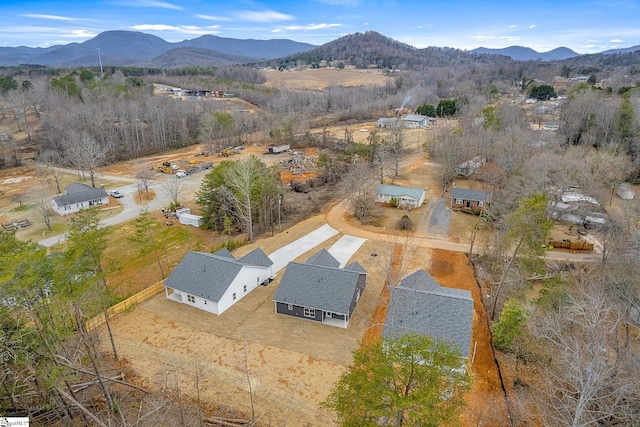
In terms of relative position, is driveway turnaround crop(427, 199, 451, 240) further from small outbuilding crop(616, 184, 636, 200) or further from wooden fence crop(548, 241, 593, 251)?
small outbuilding crop(616, 184, 636, 200)

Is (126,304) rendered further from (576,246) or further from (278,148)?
(278,148)

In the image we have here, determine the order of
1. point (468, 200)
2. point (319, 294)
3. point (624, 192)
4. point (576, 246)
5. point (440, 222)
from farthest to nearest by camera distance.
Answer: point (624, 192)
point (468, 200)
point (440, 222)
point (576, 246)
point (319, 294)

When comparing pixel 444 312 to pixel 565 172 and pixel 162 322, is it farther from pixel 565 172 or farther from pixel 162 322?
pixel 565 172

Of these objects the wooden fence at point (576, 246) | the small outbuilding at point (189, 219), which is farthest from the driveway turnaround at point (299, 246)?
the wooden fence at point (576, 246)

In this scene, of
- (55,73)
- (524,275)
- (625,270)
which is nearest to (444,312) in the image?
(524,275)

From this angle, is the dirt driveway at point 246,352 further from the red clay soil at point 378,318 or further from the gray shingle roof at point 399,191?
the gray shingle roof at point 399,191

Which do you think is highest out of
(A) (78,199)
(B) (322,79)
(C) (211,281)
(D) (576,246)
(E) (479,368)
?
(B) (322,79)

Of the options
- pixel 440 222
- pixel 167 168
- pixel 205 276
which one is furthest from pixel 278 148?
pixel 205 276
